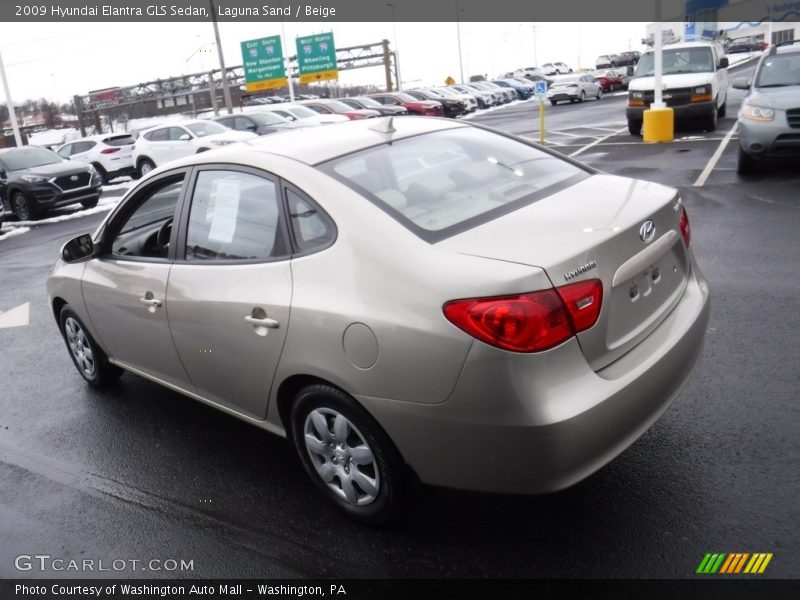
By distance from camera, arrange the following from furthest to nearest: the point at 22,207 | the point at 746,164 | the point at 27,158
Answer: the point at 27,158
the point at 22,207
the point at 746,164

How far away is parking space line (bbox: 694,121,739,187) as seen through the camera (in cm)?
1041

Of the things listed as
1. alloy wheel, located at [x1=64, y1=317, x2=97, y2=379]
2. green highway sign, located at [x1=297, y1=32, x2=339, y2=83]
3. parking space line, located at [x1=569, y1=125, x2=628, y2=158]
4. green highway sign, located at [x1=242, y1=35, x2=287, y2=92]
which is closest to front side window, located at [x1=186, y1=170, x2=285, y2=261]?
alloy wheel, located at [x1=64, y1=317, x2=97, y2=379]

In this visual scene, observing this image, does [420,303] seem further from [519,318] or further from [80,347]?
[80,347]

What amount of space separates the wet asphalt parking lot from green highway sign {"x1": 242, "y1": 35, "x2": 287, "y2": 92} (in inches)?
1703

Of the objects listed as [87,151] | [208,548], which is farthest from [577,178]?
[87,151]

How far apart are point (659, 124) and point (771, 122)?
544cm

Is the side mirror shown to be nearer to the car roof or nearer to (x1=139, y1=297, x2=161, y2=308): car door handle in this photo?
(x1=139, y1=297, x2=161, y2=308): car door handle

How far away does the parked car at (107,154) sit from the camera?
71.9 ft

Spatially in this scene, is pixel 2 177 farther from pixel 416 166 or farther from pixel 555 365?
pixel 555 365

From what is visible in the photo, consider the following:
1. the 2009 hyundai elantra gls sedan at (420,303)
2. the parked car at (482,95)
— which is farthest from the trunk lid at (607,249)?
the parked car at (482,95)

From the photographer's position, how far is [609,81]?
44.5 m

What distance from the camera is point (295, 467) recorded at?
12.3 feet

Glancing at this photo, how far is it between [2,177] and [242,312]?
15.7m

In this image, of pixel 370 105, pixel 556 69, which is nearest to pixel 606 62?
pixel 556 69
